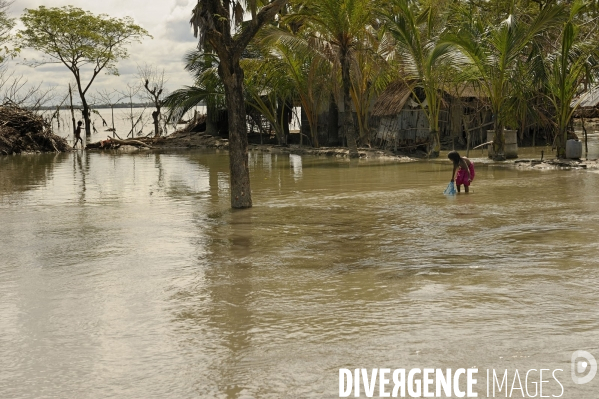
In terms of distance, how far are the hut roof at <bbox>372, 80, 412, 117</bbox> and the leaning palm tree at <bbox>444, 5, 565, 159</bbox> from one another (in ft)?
12.7

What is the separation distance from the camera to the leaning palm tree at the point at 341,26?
20.2m

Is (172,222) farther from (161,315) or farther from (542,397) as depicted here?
(542,397)

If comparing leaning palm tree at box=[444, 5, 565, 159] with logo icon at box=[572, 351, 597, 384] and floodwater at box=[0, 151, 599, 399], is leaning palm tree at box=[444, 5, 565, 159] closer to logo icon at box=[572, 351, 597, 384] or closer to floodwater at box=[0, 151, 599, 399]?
floodwater at box=[0, 151, 599, 399]

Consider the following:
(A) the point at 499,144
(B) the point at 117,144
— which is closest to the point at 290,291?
A: (A) the point at 499,144

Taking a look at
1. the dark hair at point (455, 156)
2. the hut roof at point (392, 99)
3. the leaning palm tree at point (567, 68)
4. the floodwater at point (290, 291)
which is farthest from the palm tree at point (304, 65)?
the dark hair at point (455, 156)

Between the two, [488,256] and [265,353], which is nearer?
[265,353]

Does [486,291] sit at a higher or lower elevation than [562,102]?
lower

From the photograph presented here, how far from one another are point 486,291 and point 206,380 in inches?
110

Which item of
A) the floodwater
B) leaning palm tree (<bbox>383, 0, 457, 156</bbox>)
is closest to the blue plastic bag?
the floodwater

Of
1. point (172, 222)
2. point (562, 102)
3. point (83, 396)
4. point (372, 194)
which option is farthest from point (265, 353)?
point (562, 102)

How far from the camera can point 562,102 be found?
59.2ft

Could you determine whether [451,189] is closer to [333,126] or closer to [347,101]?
[347,101]

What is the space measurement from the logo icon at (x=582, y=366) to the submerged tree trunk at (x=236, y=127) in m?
7.27

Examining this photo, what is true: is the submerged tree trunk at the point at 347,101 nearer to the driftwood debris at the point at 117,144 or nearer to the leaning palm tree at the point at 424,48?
the leaning palm tree at the point at 424,48
